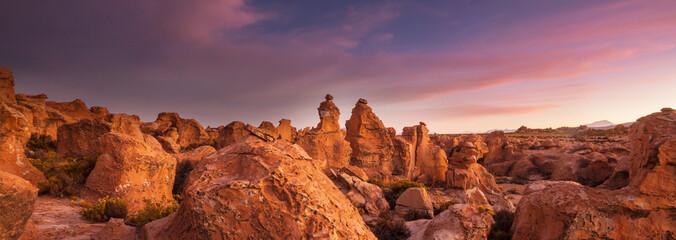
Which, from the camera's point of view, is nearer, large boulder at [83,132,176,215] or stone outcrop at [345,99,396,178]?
large boulder at [83,132,176,215]

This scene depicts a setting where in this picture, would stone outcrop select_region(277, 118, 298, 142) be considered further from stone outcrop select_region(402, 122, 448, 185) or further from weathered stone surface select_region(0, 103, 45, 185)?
weathered stone surface select_region(0, 103, 45, 185)

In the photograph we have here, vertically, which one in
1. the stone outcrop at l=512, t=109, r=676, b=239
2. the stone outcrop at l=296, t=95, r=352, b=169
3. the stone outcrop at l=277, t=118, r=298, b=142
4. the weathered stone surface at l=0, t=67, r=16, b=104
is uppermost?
the weathered stone surface at l=0, t=67, r=16, b=104

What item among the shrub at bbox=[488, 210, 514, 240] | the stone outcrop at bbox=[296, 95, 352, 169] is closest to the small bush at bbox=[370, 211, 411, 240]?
the shrub at bbox=[488, 210, 514, 240]

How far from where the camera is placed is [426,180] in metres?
20.3

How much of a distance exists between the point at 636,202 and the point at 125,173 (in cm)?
1310

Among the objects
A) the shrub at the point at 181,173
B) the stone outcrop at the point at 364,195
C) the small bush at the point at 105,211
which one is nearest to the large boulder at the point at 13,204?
the small bush at the point at 105,211

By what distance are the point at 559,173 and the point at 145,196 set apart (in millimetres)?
27049

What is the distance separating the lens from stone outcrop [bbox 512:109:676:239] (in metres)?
5.18

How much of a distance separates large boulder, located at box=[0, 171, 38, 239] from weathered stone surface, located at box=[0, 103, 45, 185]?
6.14 meters

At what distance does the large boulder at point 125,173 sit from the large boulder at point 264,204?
18.8 ft

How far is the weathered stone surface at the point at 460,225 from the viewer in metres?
6.39

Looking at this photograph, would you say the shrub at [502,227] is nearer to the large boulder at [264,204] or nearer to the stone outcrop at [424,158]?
the large boulder at [264,204]

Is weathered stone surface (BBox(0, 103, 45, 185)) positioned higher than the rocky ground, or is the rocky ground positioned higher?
weathered stone surface (BBox(0, 103, 45, 185))

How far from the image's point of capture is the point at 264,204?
3.60 m
